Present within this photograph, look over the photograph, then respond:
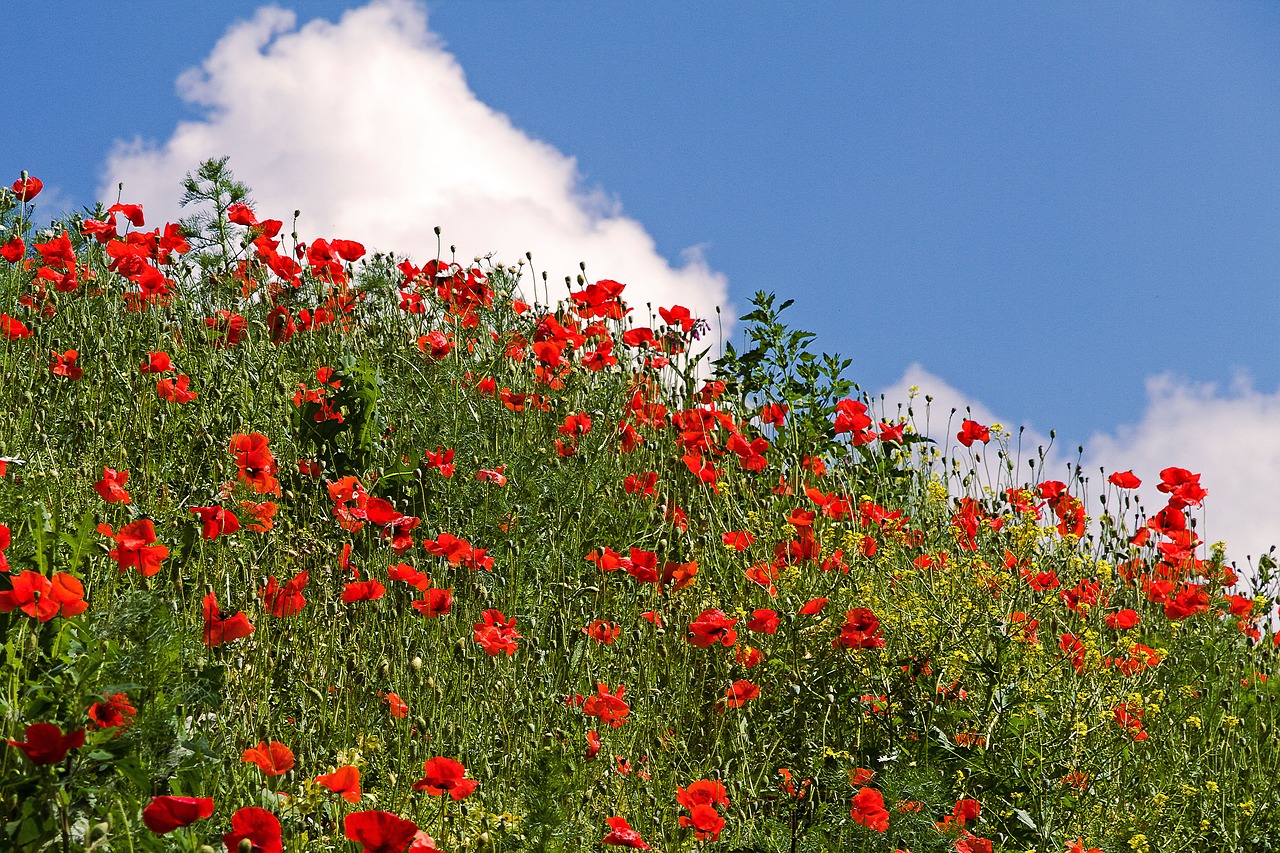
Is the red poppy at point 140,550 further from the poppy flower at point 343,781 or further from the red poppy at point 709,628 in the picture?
the red poppy at point 709,628

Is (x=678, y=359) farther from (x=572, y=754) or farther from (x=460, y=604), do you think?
(x=572, y=754)

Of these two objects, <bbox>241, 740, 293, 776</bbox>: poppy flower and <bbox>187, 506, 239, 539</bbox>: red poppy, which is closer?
<bbox>241, 740, 293, 776</bbox>: poppy flower

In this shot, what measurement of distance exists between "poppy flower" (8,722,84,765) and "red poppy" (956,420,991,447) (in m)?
3.63

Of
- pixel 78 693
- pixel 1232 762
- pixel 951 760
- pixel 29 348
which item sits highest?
pixel 29 348

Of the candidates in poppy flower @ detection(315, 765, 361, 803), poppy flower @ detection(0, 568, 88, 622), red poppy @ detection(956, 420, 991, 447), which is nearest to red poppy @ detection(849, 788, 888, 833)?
poppy flower @ detection(315, 765, 361, 803)

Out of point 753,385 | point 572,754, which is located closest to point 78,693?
point 572,754

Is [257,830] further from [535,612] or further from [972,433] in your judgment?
[972,433]

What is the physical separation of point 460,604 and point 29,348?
271 centimetres

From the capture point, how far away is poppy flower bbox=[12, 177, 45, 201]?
506 centimetres

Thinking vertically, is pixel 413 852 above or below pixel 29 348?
below

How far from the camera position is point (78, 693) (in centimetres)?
209

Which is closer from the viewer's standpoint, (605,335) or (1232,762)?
(1232,762)

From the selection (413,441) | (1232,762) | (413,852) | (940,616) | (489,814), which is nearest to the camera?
(413,852)

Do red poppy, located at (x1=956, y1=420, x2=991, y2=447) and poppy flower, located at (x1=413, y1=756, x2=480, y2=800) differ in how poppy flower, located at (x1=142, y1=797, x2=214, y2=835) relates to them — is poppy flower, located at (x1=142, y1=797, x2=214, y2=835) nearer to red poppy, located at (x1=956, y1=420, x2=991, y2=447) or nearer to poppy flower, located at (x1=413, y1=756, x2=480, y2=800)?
poppy flower, located at (x1=413, y1=756, x2=480, y2=800)
